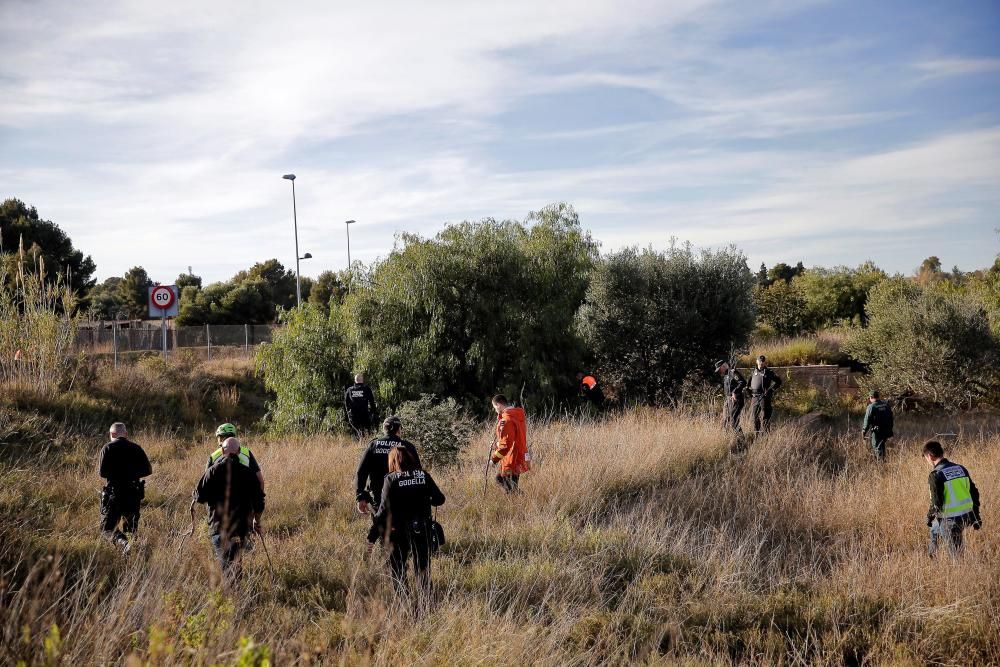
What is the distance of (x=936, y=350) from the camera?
20.0m

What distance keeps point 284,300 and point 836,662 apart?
4570 cm

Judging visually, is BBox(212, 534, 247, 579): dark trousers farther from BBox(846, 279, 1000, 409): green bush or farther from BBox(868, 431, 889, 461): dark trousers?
BBox(846, 279, 1000, 409): green bush

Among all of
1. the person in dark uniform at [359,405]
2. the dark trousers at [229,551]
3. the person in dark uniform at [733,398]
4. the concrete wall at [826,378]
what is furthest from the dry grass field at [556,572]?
the concrete wall at [826,378]

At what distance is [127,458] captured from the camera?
28.6ft

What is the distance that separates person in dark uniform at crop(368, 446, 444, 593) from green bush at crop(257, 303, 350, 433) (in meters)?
11.6

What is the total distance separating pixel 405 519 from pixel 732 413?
9.73 m

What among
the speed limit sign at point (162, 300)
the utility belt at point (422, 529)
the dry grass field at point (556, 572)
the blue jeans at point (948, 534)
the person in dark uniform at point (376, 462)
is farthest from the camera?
the speed limit sign at point (162, 300)

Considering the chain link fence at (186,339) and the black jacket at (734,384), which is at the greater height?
the chain link fence at (186,339)

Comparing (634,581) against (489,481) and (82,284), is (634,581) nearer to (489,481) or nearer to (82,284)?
(489,481)

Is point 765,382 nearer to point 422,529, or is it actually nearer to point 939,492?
→ point 939,492

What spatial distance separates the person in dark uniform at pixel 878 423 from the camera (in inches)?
539

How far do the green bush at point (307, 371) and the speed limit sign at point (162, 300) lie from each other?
13.8 ft

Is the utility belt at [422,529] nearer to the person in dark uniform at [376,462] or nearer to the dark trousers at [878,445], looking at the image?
the person in dark uniform at [376,462]

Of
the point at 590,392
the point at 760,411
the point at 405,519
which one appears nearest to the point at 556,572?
the point at 405,519
